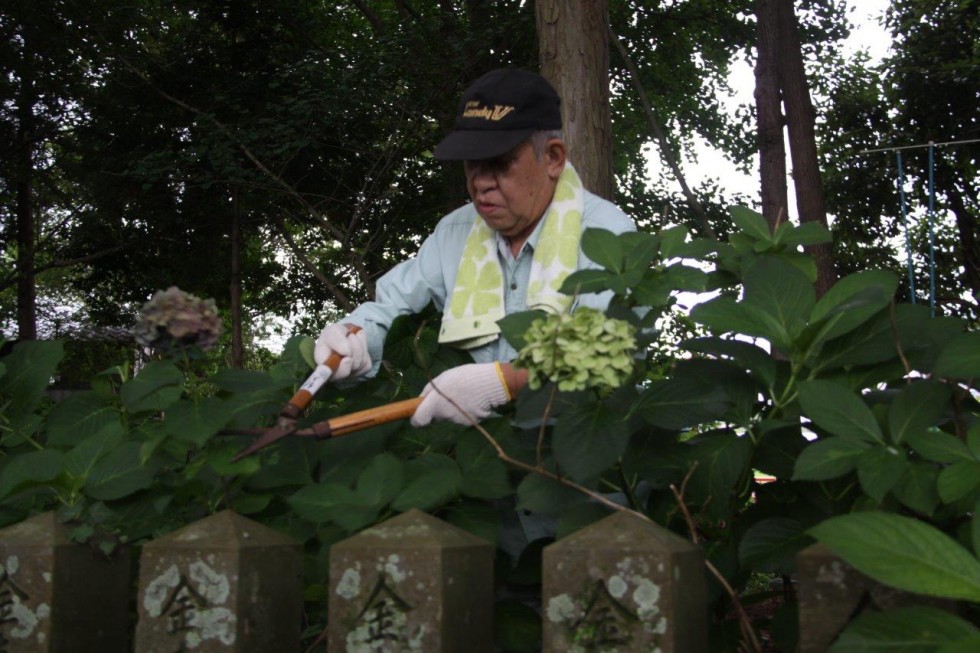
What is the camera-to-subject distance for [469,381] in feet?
6.82

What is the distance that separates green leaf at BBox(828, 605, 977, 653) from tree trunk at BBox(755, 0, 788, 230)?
1210 cm

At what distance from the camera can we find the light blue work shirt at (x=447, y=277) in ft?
8.03

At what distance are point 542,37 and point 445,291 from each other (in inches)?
122

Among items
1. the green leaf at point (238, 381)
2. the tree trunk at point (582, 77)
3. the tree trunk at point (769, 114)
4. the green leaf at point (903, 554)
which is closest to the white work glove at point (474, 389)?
the green leaf at point (238, 381)

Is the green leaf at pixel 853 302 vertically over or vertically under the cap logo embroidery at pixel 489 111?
under

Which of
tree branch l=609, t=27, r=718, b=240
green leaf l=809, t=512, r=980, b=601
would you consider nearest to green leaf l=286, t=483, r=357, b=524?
green leaf l=809, t=512, r=980, b=601

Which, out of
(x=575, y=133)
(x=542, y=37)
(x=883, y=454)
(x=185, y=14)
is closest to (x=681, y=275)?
(x=883, y=454)

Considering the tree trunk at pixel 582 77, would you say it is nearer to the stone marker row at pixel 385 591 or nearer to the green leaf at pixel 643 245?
the green leaf at pixel 643 245

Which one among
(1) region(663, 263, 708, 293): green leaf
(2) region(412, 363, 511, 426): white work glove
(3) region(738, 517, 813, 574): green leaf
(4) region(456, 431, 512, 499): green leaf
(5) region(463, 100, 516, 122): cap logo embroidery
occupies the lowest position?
(3) region(738, 517, 813, 574): green leaf

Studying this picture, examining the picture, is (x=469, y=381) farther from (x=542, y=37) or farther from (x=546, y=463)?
(x=542, y=37)

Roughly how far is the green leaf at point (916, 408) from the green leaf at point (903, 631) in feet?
1.19

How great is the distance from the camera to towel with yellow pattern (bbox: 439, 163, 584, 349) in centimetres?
235

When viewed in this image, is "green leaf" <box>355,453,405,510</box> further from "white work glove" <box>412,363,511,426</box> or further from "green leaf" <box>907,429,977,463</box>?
"green leaf" <box>907,429,977,463</box>

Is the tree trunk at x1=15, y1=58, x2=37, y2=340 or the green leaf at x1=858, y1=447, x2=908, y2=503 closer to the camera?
the green leaf at x1=858, y1=447, x2=908, y2=503
